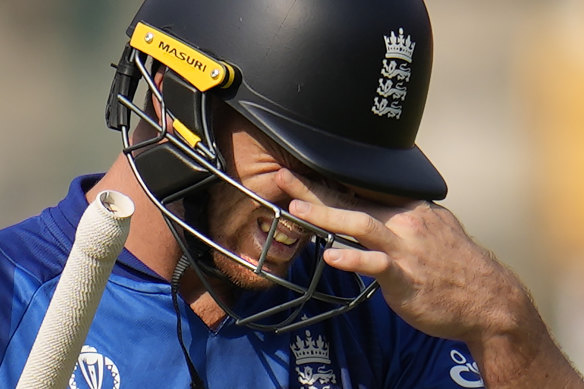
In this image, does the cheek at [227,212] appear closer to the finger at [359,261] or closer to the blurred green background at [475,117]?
the finger at [359,261]

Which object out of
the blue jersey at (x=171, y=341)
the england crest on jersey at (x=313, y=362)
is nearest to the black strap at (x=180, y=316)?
the blue jersey at (x=171, y=341)

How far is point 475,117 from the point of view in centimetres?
766

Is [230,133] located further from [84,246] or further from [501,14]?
[501,14]

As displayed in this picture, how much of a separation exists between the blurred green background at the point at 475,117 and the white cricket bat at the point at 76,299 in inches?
230

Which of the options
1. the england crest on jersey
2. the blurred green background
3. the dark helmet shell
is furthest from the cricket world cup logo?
the blurred green background

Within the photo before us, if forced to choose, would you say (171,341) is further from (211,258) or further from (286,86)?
(286,86)

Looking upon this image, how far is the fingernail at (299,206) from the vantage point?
1.99m

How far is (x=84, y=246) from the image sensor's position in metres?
1.33

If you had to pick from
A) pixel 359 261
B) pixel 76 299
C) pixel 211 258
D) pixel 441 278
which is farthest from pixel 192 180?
pixel 76 299

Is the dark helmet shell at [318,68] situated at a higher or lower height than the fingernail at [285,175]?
higher

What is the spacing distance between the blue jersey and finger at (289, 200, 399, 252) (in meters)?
0.40

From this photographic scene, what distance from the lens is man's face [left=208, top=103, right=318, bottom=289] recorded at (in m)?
2.11

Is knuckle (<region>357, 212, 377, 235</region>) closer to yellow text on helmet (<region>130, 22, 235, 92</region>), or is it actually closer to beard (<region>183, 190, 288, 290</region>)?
beard (<region>183, 190, 288, 290</region>)

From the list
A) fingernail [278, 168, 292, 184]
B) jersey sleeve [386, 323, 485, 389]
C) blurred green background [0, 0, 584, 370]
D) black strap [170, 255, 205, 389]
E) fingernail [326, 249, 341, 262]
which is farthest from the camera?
blurred green background [0, 0, 584, 370]
